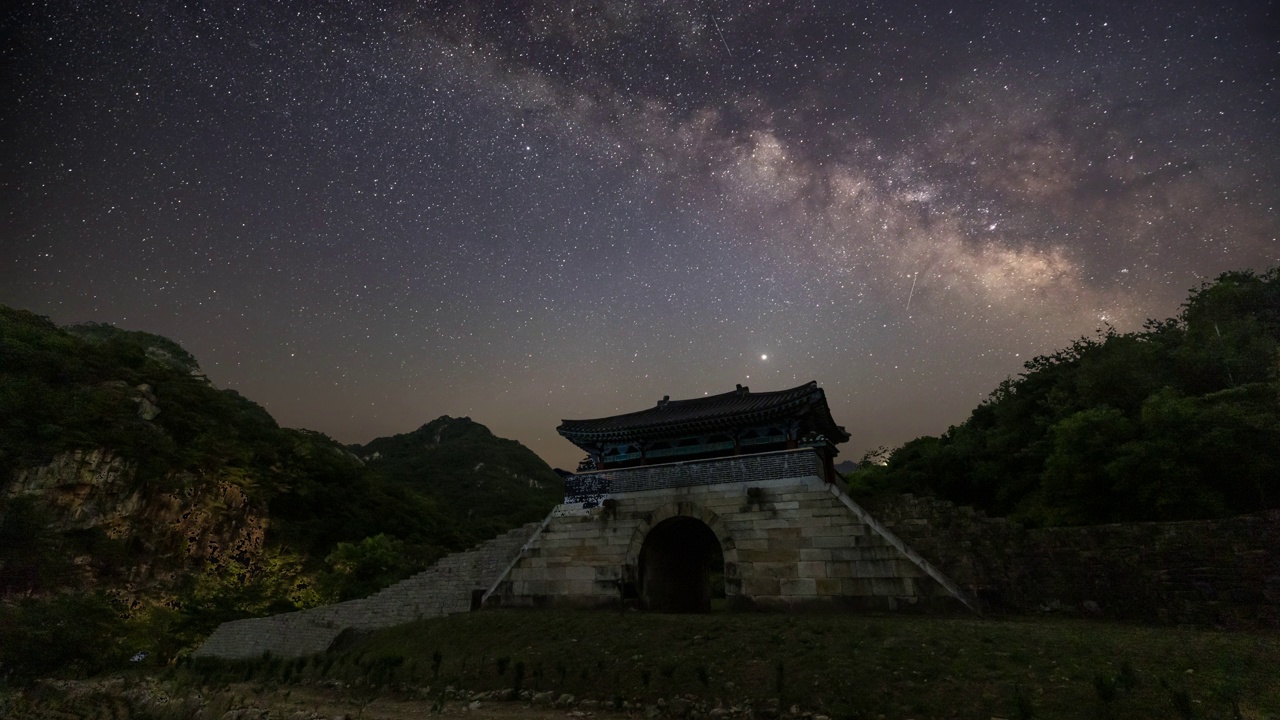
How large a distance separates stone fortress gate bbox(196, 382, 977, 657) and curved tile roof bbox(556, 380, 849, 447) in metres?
0.08

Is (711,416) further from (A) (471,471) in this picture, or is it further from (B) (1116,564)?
(A) (471,471)

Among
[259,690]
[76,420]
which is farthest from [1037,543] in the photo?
[76,420]

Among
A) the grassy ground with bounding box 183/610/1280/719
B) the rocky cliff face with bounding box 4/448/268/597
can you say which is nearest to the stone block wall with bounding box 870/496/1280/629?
the grassy ground with bounding box 183/610/1280/719

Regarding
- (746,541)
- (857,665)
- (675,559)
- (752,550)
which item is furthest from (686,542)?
(857,665)

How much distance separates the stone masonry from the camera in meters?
15.5

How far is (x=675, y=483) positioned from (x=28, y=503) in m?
30.3

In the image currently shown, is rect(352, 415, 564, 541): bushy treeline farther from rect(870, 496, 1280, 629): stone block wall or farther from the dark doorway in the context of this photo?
rect(870, 496, 1280, 629): stone block wall

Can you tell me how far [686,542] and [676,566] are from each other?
40.0 inches

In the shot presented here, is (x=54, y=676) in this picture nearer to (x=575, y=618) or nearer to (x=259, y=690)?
(x=259, y=690)

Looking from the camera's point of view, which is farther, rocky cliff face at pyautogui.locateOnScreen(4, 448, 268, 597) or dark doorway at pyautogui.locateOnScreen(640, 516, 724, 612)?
rocky cliff face at pyautogui.locateOnScreen(4, 448, 268, 597)

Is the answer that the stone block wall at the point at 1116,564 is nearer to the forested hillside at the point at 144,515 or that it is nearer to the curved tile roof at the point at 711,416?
the curved tile roof at the point at 711,416

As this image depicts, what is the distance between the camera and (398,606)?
2034 cm

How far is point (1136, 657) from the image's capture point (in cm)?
934

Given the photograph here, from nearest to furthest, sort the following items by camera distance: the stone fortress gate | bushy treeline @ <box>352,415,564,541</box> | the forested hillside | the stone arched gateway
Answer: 1. the stone fortress gate
2. the stone arched gateway
3. the forested hillside
4. bushy treeline @ <box>352,415,564,541</box>
